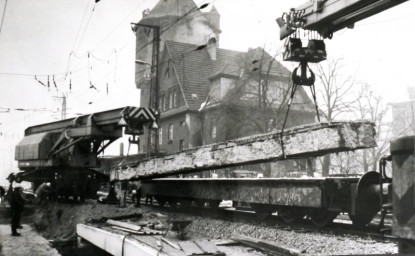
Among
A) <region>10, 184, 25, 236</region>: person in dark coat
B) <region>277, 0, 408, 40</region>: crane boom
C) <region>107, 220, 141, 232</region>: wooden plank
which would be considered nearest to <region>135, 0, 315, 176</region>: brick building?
<region>10, 184, 25, 236</region>: person in dark coat

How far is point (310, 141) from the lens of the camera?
269 inches

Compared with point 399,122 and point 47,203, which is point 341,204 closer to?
point 47,203

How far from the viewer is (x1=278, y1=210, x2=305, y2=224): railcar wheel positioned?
946 cm

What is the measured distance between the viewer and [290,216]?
9.58 meters

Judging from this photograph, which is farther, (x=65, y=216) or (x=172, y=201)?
(x=172, y=201)

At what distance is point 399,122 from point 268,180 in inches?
923

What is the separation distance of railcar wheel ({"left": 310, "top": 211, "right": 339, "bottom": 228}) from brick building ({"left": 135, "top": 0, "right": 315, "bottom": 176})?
56.8 ft

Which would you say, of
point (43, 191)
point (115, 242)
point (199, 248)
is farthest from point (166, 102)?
point (199, 248)

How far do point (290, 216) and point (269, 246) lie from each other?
3.95 meters

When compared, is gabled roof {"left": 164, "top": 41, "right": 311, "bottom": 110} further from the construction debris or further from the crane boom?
the construction debris

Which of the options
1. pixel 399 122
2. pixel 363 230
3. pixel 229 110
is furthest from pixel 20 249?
pixel 399 122

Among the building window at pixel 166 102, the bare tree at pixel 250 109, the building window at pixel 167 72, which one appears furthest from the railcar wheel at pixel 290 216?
the building window at pixel 167 72

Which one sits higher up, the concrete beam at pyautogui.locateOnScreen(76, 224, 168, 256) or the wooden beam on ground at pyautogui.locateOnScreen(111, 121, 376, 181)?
the wooden beam on ground at pyautogui.locateOnScreen(111, 121, 376, 181)

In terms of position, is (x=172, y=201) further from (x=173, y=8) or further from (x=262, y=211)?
(x=173, y=8)
